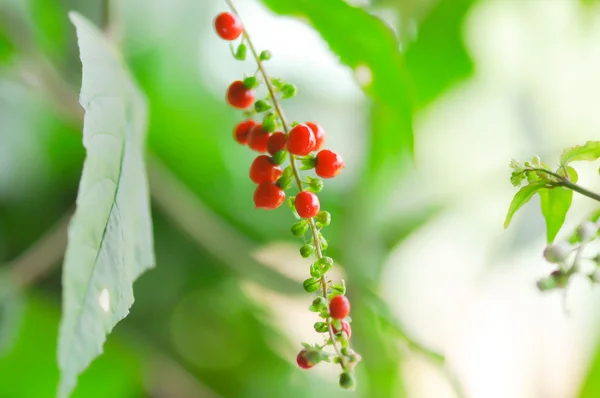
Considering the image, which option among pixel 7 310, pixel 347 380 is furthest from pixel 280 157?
pixel 7 310

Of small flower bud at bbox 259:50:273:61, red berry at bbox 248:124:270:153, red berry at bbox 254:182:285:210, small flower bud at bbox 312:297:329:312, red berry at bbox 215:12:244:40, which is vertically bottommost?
small flower bud at bbox 312:297:329:312

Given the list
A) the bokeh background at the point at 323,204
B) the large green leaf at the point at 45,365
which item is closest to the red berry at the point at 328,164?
the bokeh background at the point at 323,204

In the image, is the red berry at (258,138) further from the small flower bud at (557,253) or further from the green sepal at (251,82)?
the small flower bud at (557,253)

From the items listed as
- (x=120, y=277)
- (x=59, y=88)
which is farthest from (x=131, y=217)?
(x=59, y=88)

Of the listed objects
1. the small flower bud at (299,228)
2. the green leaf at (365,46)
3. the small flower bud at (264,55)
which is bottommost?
the small flower bud at (299,228)

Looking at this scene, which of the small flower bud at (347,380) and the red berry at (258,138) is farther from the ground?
the red berry at (258,138)

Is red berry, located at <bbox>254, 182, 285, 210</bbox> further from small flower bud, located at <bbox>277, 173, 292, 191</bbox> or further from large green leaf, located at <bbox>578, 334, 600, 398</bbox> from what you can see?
large green leaf, located at <bbox>578, 334, 600, 398</bbox>

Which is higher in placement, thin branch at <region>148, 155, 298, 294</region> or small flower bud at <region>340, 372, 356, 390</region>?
thin branch at <region>148, 155, 298, 294</region>

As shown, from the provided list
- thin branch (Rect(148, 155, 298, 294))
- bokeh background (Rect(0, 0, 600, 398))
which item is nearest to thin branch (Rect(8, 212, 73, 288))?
bokeh background (Rect(0, 0, 600, 398))
